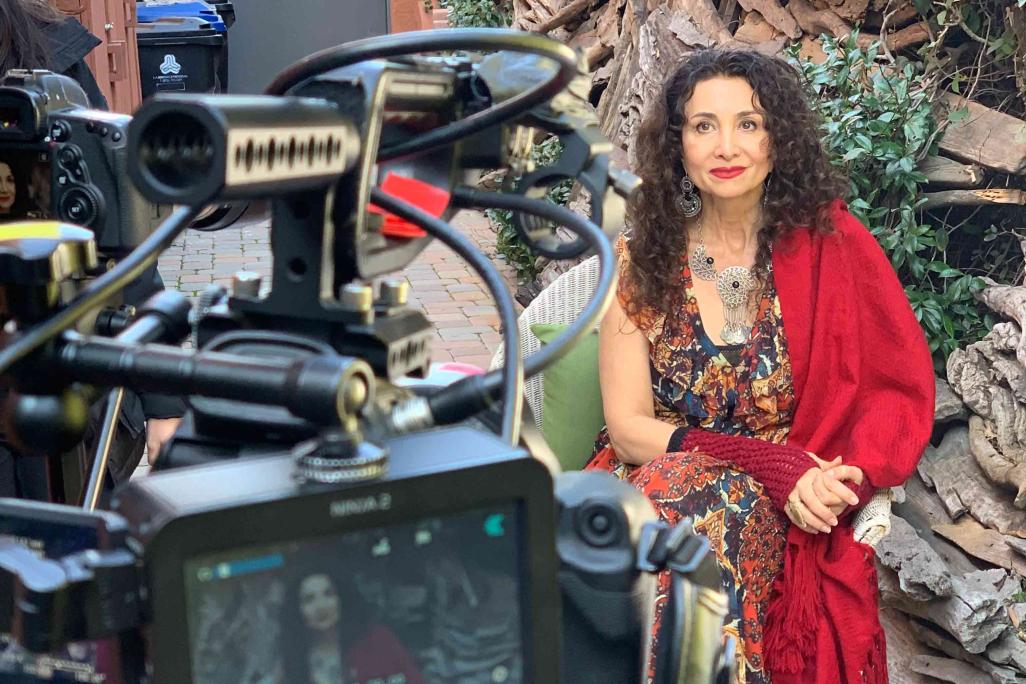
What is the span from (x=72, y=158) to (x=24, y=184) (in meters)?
0.18

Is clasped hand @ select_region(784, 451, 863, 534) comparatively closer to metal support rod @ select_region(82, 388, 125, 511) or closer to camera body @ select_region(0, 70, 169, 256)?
camera body @ select_region(0, 70, 169, 256)

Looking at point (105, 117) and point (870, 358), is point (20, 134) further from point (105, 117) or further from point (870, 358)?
point (870, 358)

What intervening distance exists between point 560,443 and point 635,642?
2140 mm

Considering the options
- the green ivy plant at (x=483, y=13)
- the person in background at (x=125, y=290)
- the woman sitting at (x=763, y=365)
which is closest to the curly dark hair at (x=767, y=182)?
the woman sitting at (x=763, y=365)

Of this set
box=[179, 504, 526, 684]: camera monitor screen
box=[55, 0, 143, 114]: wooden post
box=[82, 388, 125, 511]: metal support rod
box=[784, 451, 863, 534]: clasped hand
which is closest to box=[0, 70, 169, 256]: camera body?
box=[82, 388, 125, 511]: metal support rod

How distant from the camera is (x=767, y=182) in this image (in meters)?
2.86

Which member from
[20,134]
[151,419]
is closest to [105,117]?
[20,134]

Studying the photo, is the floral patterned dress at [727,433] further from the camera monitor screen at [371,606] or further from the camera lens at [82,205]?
the camera monitor screen at [371,606]

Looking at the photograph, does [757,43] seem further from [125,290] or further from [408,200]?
[408,200]

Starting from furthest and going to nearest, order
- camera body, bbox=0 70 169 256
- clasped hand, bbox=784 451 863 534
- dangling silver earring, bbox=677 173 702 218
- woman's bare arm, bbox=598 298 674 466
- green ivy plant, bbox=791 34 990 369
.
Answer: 1. green ivy plant, bbox=791 34 990 369
2. dangling silver earring, bbox=677 173 702 218
3. woman's bare arm, bbox=598 298 674 466
4. clasped hand, bbox=784 451 863 534
5. camera body, bbox=0 70 169 256

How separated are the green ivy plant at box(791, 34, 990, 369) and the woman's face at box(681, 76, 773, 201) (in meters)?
0.74

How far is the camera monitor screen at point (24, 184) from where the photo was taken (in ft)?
4.25

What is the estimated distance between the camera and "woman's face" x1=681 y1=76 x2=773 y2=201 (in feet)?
9.06

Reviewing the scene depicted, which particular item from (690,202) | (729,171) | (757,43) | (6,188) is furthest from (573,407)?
(757,43)
